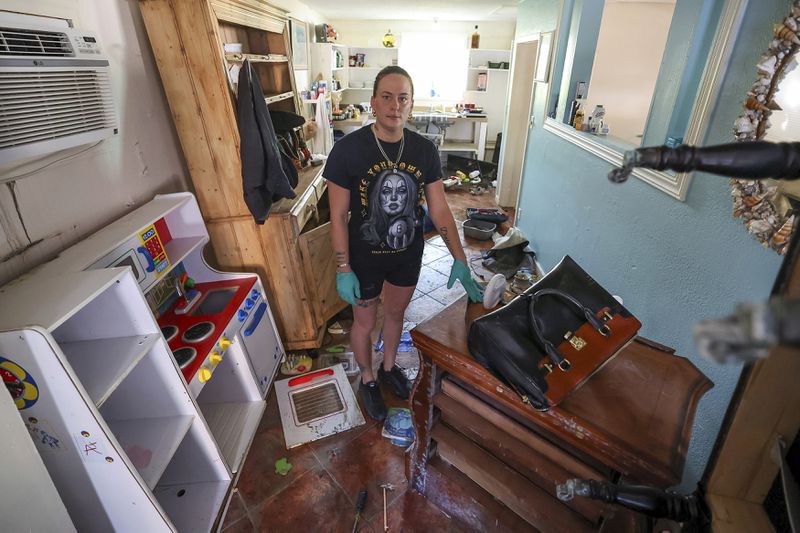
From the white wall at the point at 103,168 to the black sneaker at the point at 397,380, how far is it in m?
1.47

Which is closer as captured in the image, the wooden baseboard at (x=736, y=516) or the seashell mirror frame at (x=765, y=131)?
the wooden baseboard at (x=736, y=516)

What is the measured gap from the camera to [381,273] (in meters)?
1.73

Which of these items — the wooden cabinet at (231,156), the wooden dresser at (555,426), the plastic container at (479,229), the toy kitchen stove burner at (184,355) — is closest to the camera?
the wooden dresser at (555,426)

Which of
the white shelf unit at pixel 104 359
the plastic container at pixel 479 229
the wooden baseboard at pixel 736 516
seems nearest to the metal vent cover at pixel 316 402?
the white shelf unit at pixel 104 359

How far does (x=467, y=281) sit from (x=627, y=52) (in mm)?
3079

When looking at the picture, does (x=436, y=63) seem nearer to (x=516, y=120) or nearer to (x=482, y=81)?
(x=482, y=81)

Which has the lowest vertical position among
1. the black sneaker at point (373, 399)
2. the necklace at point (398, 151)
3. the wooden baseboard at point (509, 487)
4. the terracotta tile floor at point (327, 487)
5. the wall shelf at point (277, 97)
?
the terracotta tile floor at point (327, 487)

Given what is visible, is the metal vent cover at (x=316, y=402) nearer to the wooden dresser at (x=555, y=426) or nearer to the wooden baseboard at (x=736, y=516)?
the wooden dresser at (x=555, y=426)

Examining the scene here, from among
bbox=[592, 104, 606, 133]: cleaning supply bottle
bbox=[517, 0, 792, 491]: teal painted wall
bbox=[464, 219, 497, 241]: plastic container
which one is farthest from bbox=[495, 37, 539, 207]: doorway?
bbox=[517, 0, 792, 491]: teal painted wall

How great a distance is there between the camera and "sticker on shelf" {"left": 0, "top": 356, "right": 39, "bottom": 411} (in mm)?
941

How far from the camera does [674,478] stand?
74 centimetres

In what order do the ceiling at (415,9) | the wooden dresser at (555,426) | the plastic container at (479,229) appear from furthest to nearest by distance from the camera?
the ceiling at (415,9) → the plastic container at (479,229) → the wooden dresser at (555,426)

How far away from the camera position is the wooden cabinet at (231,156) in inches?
65.5

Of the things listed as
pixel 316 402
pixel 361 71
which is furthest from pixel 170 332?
pixel 361 71
